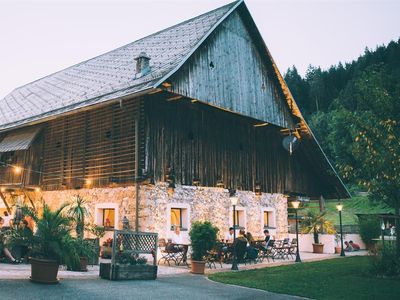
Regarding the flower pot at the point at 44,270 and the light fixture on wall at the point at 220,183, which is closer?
the flower pot at the point at 44,270

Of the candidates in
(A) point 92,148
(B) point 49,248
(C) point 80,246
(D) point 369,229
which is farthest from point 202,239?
(D) point 369,229

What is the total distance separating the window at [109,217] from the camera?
1623cm

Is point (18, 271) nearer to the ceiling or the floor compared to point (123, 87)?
nearer to the floor

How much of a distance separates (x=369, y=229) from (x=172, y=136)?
14.0 metres

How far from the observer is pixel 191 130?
17312 mm

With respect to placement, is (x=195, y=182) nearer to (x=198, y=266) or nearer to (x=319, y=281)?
(x=198, y=266)

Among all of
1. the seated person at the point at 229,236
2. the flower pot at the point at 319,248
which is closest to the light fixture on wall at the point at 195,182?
the seated person at the point at 229,236

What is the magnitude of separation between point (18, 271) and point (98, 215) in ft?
20.1

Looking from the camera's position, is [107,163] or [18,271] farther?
[107,163]

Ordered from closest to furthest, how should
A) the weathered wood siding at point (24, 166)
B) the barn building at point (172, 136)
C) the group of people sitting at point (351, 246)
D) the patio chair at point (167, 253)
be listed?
the patio chair at point (167, 253) → the barn building at point (172, 136) → the weathered wood siding at point (24, 166) → the group of people sitting at point (351, 246)

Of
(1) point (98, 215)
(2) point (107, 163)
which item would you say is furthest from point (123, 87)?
(1) point (98, 215)

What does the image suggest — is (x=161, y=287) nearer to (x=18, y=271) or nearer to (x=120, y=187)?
(x=18, y=271)

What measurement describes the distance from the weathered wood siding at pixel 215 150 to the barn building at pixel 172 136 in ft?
0.16

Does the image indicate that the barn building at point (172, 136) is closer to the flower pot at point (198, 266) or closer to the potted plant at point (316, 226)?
the potted plant at point (316, 226)
